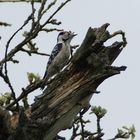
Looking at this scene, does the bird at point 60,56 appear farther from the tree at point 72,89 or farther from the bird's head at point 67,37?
the tree at point 72,89

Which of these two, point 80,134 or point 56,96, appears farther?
point 80,134

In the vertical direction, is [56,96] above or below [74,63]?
below

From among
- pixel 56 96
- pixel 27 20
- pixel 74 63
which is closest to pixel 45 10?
pixel 27 20

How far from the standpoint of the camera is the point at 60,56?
8.84 meters

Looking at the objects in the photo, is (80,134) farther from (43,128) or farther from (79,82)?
(43,128)

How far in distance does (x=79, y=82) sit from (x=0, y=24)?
4.19 ft

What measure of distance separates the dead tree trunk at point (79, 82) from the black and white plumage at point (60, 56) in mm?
3144

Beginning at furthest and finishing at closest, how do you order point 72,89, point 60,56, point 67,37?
point 67,37 → point 60,56 → point 72,89

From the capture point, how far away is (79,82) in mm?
5148

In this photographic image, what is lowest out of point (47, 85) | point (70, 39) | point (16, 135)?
point (16, 135)

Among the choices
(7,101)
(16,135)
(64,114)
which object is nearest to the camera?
(16,135)

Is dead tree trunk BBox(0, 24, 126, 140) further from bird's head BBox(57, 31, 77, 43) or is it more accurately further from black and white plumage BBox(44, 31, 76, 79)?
bird's head BBox(57, 31, 77, 43)

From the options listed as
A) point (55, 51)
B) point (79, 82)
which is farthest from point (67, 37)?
point (79, 82)

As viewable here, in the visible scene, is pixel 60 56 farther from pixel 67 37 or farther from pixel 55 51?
pixel 67 37
